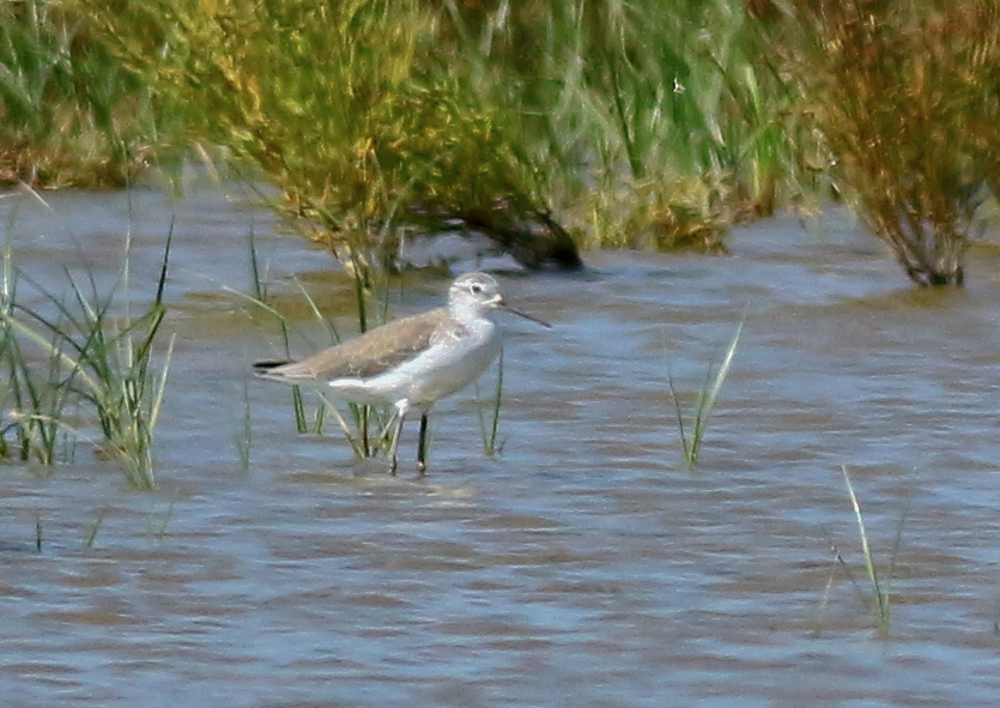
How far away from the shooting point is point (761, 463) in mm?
7035

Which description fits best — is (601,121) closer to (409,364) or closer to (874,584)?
(409,364)

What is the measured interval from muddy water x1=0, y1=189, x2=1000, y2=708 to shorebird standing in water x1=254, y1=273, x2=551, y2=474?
8.5 inches

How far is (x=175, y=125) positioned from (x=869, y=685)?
820cm

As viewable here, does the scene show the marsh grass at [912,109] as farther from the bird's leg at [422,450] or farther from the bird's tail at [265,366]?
the bird's tail at [265,366]

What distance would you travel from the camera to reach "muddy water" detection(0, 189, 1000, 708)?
4.93 m

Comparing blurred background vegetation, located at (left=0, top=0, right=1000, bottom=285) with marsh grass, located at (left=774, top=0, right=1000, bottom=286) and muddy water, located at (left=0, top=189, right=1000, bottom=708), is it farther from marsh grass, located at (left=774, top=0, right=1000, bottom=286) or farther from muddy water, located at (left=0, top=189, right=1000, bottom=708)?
muddy water, located at (left=0, top=189, right=1000, bottom=708)

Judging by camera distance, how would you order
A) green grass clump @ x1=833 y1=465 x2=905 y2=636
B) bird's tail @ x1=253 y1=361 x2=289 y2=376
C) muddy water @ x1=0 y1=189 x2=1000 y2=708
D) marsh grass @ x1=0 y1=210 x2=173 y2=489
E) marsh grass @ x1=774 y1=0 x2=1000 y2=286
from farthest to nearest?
marsh grass @ x1=774 y1=0 x2=1000 y2=286, bird's tail @ x1=253 y1=361 x2=289 y2=376, marsh grass @ x1=0 y1=210 x2=173 y2=489, green grass clump @ x1=833 y1=465 x2=905 y2=636, muddy water @ x1=0 y1=189 x2=1000 y2=708

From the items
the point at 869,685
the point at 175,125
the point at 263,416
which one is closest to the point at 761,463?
the point at 263,416

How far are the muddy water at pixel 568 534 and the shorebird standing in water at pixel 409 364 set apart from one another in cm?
22

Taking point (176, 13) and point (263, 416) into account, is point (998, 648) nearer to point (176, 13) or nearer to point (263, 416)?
point (263, 416)

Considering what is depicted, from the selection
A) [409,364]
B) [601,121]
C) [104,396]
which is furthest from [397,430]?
[601,121]

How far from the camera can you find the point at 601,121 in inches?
467

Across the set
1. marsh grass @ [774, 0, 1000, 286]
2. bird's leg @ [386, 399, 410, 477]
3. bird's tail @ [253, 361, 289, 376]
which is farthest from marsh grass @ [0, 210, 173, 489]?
marsh grass @ [774, 0, 1000, 286]

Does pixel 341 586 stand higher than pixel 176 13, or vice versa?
pixel 176 13
